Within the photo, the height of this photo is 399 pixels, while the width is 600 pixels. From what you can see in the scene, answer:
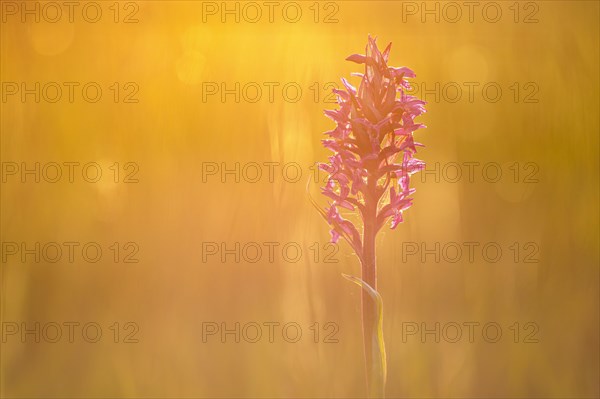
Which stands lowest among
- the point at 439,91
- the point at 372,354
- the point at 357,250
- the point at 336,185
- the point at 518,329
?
the point at 518,329

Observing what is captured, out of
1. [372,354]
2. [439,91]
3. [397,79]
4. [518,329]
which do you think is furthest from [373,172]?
[518,329]

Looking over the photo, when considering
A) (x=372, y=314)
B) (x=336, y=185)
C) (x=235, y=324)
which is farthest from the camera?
(x=235, y=324)

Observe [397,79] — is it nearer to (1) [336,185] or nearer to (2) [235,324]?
(1) [336,185]

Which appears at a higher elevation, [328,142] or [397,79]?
[397,79]

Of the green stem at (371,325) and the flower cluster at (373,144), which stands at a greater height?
the flower cluster at (373,144)

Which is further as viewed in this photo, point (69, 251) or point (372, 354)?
point (69, 251)

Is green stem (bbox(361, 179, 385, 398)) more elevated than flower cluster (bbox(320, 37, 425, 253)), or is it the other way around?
flower cluster (bbox(320, 37, 425, 253))

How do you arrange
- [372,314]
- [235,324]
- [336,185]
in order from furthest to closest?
[235,324]
[336,185]
[372,314]

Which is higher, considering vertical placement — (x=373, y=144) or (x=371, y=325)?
(x=373, y=144)
